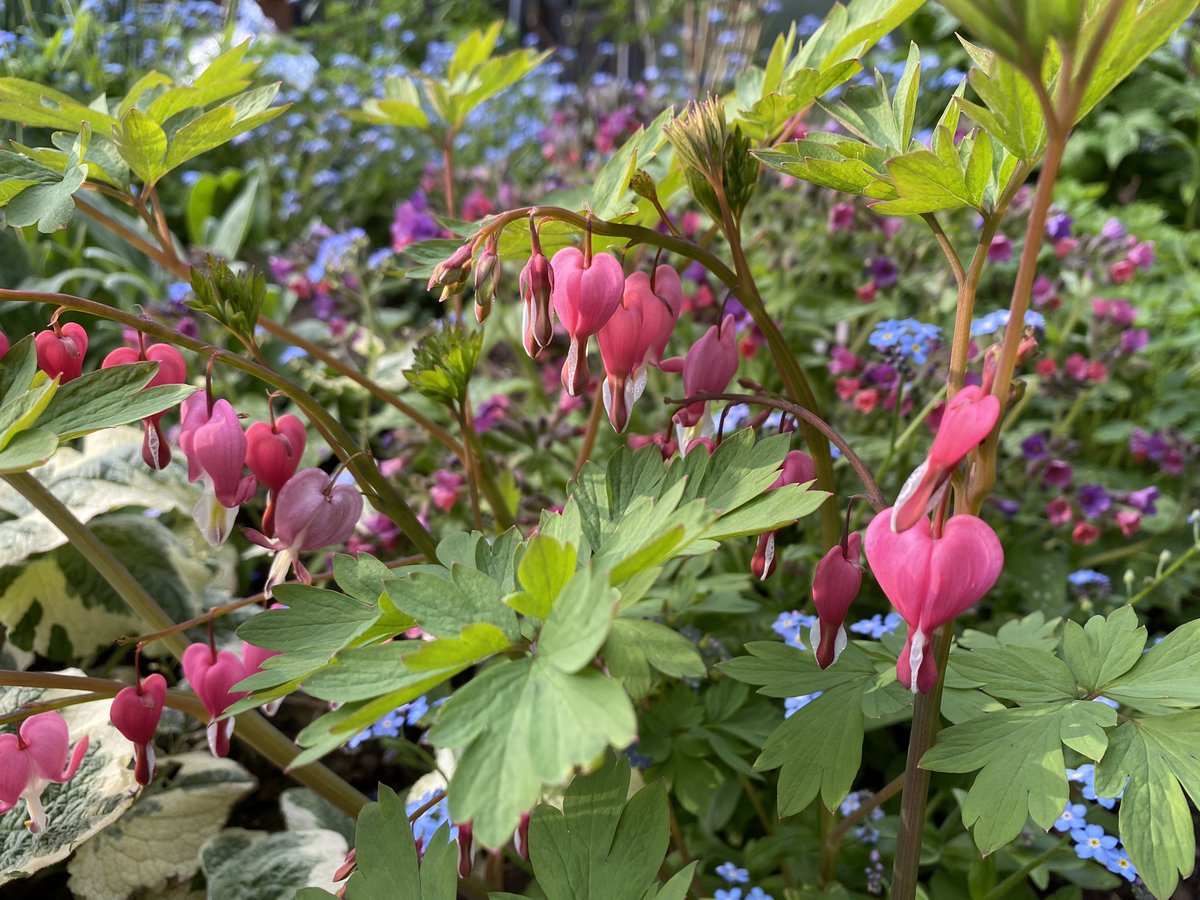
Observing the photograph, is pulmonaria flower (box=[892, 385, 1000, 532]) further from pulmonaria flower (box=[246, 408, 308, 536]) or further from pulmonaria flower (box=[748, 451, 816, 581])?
pulmonaria flower (box=[246, 408, 308, 536])

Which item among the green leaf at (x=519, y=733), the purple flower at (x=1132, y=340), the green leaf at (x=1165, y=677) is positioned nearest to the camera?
the green leaf at (x=519, y=733)

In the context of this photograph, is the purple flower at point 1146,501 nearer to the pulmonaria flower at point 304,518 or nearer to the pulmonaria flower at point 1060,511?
the pulmonaria flower at point 1060,511

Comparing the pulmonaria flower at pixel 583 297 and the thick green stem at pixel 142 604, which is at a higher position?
the pulmonaria flower at pixel 583 297

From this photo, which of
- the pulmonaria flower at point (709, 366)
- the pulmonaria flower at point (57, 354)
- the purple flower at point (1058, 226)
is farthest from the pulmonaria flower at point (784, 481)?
the purple flower at point (1058, 226)

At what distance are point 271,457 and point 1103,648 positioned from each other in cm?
92

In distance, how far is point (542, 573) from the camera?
761mm

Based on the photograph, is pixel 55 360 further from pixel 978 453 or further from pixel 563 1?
pixel 563 1

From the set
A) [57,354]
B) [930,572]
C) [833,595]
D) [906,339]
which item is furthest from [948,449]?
[906,339]

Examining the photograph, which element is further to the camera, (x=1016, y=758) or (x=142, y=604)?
(x=142, y=604)

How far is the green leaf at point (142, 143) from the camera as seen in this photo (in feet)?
3.45

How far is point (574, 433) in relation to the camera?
220cm

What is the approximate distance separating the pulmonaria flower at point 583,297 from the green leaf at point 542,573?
20 cm

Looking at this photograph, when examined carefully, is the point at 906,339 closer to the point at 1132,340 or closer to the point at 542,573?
the point at 1132,340

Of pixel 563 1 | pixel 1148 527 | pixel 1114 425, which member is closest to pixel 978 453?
pixel 1148 527
